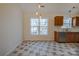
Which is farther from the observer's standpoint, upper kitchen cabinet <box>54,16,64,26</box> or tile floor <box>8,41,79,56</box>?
upper kitchen cabinet <box>54,16,64,26</box>

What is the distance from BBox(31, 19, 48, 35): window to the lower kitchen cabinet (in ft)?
3.03

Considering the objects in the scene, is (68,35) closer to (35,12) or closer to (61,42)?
(61,42)

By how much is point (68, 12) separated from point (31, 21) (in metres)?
2.15

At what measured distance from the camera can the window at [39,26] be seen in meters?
7.93

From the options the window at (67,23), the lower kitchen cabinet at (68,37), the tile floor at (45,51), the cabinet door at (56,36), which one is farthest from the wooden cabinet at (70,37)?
the tile floor at (45,51)

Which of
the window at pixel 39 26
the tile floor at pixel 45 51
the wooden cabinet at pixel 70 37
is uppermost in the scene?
the window at pixel 39 26

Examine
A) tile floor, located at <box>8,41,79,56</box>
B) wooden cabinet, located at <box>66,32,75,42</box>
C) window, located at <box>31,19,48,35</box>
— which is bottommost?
tile floor, located at <box>8,41,79,56</box>

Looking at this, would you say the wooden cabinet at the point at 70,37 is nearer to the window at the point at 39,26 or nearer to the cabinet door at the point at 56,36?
the cabinet door at the point at 56,36

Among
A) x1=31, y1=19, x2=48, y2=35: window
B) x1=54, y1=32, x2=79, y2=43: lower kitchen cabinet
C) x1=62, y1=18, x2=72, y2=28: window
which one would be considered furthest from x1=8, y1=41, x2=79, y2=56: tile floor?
x1=62, y1=18, x2=72, y2=28: window

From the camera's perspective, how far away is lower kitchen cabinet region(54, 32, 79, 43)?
745 centimetres

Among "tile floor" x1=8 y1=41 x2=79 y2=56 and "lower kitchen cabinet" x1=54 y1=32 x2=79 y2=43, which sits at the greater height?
"lower kitchen cabinet" x1=54 y1=32 x2=79 y2=43

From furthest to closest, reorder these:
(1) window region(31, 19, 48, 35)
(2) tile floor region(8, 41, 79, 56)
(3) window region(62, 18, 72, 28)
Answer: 1. (3) window region(62, 18, 72, 28)
2. (1) window region(31, 19, 48, 35)
3. (2) tile floor region(8, 41, 79, 56)

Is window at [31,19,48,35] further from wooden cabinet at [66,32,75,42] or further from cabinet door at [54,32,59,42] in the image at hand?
wooden cabinet at [66,32,75,42]

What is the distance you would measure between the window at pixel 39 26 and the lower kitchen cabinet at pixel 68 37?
0.92m
